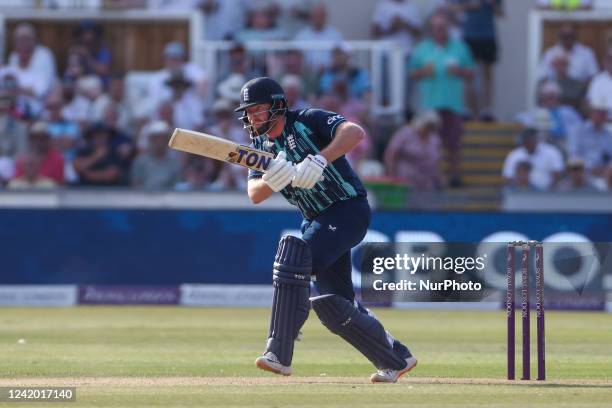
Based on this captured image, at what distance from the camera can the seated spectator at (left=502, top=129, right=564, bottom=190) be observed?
16.4m

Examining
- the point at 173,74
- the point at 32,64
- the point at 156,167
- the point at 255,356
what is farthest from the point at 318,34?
the point at 255,356

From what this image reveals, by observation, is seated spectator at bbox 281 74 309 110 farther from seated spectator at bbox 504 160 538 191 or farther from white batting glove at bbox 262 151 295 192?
white batting glove at bbox 262 151 295 192

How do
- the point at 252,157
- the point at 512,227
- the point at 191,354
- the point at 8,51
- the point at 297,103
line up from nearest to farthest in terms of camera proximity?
the point at 252,157, the point at 191,354, the point at 512,227, the point at 297,103, the point at 8,51

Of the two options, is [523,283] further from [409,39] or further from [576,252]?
[409,39]

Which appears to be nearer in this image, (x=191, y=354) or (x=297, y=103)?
(x=191, y=354)

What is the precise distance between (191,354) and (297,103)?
7.23 metres

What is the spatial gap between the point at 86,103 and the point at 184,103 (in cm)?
121

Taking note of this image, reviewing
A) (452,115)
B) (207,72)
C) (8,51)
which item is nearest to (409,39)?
(452,115)

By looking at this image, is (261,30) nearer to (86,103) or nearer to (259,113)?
(86,103)

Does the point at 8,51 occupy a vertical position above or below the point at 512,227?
above

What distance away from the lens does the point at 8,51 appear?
1820 cm

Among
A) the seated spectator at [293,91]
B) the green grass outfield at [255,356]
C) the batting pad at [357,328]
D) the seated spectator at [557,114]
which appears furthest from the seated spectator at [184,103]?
the batting pad at [357,328]

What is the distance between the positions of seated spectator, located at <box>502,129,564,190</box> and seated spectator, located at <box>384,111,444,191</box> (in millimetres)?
907

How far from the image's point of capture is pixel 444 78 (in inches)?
681
